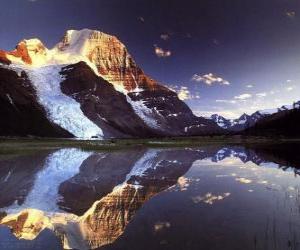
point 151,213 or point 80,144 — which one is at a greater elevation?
point 80,144

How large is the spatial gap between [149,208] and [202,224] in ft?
15.2

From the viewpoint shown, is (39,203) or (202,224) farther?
(39,203)

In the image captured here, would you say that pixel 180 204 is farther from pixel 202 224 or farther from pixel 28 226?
pixel 28 226

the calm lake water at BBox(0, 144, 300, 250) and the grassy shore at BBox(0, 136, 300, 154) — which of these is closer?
the calm lake water at BBox(0, 144, 300, 250)

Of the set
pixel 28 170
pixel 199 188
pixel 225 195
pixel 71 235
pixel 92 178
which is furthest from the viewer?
pixel 28 170

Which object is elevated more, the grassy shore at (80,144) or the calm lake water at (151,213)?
the grassy shore at (80,144)

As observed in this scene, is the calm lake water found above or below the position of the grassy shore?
below

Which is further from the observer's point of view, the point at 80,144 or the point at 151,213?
the point at 80,144

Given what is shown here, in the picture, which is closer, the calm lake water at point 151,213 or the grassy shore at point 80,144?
the calm lake water at point 151,213

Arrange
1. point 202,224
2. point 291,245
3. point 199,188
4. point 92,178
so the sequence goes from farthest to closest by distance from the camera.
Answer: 1. point 92,178
2. point 199,188
3. point 202,224
4. point 291,245

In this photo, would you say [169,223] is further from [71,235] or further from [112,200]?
[112,200]

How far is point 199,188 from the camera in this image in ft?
101

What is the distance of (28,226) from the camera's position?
716 inches

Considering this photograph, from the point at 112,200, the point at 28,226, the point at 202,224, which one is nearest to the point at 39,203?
the point at 112,200
